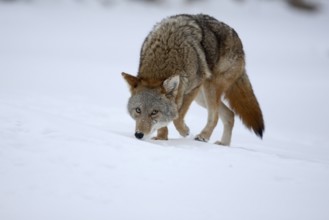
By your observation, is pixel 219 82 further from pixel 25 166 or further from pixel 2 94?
pixel 2 94

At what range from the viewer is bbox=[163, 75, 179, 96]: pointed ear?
5.38m

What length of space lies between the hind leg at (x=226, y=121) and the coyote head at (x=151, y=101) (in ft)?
4.64

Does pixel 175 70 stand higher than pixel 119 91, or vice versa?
pixel 175 70

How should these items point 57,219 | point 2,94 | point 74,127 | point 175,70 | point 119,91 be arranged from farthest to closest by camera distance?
point 119,91 → point 2,94 → point 175,70 → point 74,127 → point 57,219

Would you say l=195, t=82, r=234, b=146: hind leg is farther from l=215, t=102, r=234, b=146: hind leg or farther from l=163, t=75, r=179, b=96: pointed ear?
l=163, t=75, r=179, b=96: pointed ear

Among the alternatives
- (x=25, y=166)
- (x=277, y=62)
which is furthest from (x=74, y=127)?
(x=277, y=62)

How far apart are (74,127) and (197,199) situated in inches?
67.3

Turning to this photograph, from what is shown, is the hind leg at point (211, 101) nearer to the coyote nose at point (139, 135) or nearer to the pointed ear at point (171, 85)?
the pointed ear at point (171, 85)

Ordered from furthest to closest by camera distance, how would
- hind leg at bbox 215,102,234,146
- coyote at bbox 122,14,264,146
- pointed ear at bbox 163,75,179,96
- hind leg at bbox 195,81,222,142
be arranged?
hind leg at bbox 215,102,234,146 < hind leg at bbox 195,81,222,142 < coyote at bbox 122,14,264,146 < pointed ear at bbox 163,75,179,96

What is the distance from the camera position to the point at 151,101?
5441 millimetres

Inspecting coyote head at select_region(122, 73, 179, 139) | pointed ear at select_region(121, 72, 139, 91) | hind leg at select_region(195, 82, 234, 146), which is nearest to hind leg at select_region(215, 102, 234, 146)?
hind leg at select_region(195, 82, 234, 146)

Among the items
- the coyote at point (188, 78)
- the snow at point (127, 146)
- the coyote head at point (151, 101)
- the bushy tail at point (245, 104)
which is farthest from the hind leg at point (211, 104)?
the coyote head at point (151, 101)

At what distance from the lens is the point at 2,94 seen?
9977 mm

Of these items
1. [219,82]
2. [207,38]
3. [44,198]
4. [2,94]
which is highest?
[207,38]
